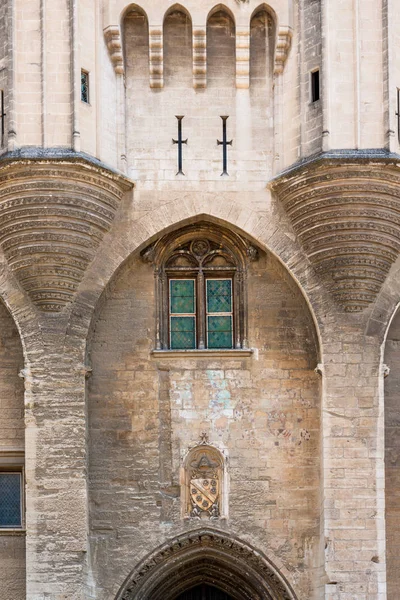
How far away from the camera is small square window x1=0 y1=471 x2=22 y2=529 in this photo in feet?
69.6

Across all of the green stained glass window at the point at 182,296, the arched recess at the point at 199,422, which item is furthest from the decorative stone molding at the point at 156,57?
the green stained glass window at the point at 182,296

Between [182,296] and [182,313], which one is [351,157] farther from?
[182,313]

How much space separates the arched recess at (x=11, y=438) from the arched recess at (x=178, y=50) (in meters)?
3.37

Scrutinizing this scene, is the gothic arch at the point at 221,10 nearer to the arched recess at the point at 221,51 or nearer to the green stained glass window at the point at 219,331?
A: the arched recess at the point at 221,51

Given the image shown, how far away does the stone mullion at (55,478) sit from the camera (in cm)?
2022

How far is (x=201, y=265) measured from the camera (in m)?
21.5

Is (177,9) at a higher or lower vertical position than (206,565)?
higher

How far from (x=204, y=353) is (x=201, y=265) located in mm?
1081

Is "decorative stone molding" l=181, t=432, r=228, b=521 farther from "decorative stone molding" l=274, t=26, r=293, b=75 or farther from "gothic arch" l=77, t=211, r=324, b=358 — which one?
"decorative stone molding" l=274, t=26, r=293, b=75

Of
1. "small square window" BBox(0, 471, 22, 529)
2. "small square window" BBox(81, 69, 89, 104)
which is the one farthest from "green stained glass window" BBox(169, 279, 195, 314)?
"small square window" BBox(0, 471, 22, 529)

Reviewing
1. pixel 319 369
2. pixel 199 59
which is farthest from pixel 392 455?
pixel 199 59

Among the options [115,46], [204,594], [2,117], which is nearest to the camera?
[2,117]

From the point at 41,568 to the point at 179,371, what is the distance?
2835mm

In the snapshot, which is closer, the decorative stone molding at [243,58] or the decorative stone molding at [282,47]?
the decorative stone molding at [282,47]
